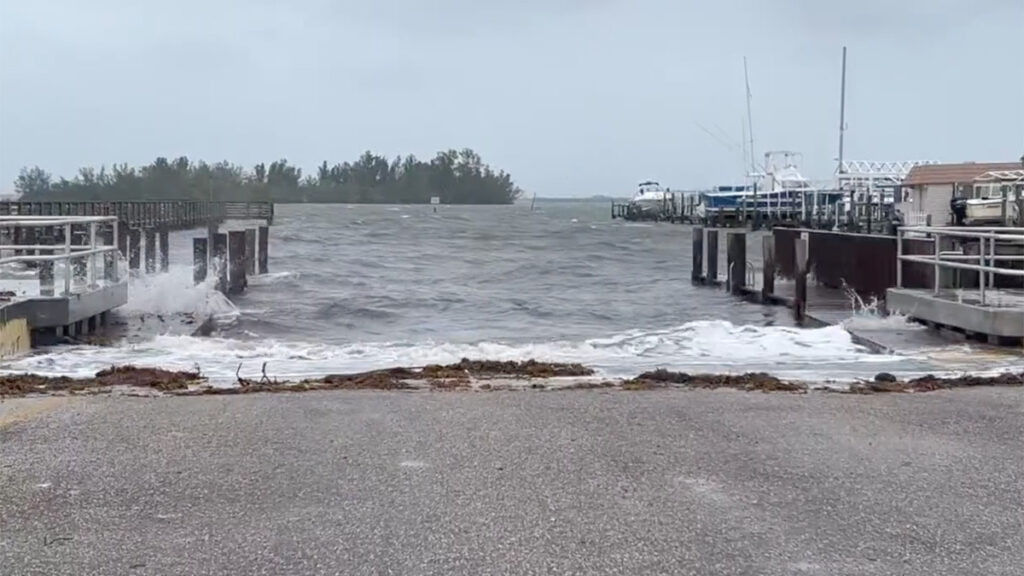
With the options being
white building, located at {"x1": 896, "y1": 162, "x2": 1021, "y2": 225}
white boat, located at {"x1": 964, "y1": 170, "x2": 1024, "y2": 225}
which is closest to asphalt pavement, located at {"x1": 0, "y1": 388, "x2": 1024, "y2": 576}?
white boat, located at {"x1": 964, "y1": 170, "x2": 1024, "y2": 225}

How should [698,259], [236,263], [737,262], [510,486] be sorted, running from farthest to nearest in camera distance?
1. [698,259]
2. [737,262]
3. [236,263]
4. [510,486]

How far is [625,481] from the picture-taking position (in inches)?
234

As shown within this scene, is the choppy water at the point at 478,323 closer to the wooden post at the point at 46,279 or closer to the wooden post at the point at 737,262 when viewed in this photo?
the wooden post at the point at 737,262

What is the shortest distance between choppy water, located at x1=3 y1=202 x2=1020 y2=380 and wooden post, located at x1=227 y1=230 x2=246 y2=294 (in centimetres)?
50

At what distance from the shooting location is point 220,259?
2592cm

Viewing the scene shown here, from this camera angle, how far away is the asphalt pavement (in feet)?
15.6

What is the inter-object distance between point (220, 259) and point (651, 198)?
8721 cm

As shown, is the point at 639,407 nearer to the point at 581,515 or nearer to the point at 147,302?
the point at 581,515

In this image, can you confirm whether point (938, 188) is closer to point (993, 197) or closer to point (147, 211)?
point (993, 197)

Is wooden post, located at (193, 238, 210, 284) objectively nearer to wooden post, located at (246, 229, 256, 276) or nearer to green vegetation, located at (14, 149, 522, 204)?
wooden post, located at (246, 229, 256, 276)

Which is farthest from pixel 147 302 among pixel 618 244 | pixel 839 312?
pixel 618 244

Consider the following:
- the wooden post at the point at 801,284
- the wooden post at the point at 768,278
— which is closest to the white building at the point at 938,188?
the wooden post at the point at 768,278

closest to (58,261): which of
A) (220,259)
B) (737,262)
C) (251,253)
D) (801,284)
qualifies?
(220,259)

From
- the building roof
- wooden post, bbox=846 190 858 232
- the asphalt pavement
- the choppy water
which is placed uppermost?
the building roof
